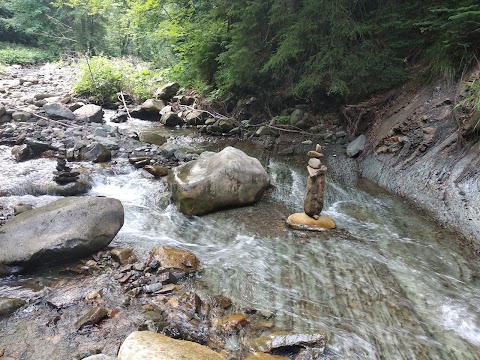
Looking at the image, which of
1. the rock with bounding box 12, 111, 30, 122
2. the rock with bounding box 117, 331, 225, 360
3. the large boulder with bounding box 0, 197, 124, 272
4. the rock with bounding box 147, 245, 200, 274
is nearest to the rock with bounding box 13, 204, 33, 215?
the large boulder with bounding box 0, 197, 124, 272

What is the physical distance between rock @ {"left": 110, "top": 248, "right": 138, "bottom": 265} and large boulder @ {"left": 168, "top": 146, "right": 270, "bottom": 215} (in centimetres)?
157

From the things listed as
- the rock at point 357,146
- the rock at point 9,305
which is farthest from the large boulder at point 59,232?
the rock at point 357,146

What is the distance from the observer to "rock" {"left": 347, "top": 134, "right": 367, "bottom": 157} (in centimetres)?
816

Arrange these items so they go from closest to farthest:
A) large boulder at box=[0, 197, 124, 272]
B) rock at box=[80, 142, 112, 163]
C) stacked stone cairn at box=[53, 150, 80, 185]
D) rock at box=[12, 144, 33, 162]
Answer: large boulder at box=[0, 197, 124, 272] → stacked stone cairn at box=[53, 150, 80, 185] → rock at box=[12, 144, 33, 162] → rock at box=[80, 142, 112, 163]

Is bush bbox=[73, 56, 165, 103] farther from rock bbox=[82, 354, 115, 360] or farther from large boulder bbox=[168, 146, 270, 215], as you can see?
rock bbox=[82, 354, 115, 360]

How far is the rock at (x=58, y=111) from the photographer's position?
1110 centimetres

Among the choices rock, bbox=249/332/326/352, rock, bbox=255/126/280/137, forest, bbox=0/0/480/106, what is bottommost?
rock, bbox=249/332/326/352

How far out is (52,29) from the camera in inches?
1229

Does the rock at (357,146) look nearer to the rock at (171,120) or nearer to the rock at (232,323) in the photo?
the rock at (232,323)

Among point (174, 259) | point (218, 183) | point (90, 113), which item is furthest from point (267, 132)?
point (174, 259)

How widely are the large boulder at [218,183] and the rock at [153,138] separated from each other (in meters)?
3.65

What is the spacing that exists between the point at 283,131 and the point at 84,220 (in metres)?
6.93

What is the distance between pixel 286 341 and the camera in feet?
9.69

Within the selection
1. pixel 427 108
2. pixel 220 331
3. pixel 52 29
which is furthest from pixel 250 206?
pixel 52 29
